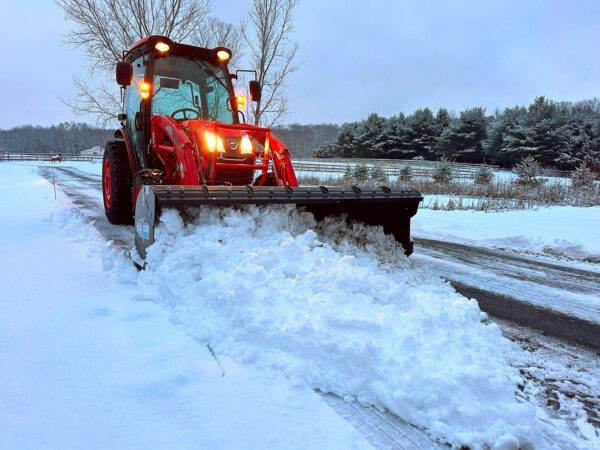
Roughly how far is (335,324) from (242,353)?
0.58m

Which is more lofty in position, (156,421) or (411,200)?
(411,200)

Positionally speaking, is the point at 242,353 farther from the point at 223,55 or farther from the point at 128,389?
the point at 223,55

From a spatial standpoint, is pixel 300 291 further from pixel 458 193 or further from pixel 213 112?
pixel 458 193

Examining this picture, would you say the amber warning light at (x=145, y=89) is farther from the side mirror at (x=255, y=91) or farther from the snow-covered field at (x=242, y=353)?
the snow-covered field at (x=242, y=353)

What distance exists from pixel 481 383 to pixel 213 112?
4.64 metres

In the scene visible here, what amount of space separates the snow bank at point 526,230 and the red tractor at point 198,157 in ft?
9.00

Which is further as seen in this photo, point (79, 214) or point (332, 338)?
point (79, 214)

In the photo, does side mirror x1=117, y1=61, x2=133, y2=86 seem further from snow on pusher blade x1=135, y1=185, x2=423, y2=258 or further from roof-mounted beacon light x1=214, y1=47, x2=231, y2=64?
snow on pusher blade x1=135, y1=185, x2=423, y2=258

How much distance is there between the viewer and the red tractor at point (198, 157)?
11.8 ft

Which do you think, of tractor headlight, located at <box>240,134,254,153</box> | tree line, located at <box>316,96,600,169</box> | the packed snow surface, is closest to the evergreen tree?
tree line, located at <box>316,96,600,169</box>

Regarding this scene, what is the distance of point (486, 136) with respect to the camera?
37.1 metres

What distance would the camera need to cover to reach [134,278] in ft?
11.5

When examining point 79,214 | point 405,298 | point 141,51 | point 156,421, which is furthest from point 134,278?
point 79,214

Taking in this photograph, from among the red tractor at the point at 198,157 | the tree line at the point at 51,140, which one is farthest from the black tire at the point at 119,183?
the tree line at the point at 51,140
